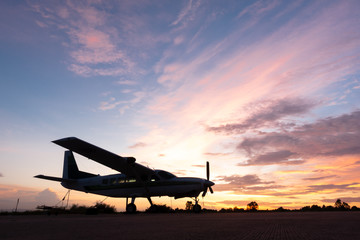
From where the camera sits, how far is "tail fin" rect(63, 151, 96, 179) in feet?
82.4

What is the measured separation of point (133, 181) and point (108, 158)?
2998 millimetres

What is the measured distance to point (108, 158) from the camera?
783 inches

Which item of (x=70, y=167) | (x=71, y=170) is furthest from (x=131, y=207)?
(x=70, y=167)

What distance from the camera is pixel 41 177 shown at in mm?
21094

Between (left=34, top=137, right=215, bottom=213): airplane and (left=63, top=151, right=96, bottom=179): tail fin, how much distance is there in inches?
99.5

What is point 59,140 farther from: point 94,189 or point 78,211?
point 78,211

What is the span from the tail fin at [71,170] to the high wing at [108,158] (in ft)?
16.2

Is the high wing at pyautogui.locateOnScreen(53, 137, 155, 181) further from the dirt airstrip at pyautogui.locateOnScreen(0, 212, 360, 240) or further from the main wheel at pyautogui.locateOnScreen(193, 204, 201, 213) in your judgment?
the dirt airstrip at pyautogui.locateOnScreen(0, 212, 360, 240)

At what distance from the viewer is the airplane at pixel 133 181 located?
62.8 ft

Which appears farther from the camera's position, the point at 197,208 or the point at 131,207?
the point at 131,207

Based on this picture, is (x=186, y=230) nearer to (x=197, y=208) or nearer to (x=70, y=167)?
(x=197, y=208)

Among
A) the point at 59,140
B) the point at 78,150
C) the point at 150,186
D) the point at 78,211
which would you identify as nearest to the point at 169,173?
the point at 150,186

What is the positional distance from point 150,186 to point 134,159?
2940mm

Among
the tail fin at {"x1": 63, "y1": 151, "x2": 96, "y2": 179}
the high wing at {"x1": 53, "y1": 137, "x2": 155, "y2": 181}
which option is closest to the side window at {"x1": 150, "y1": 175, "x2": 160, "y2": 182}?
the high wing at {"x1": 53, "y1": 137, "x2": 155, "y2": 181}
